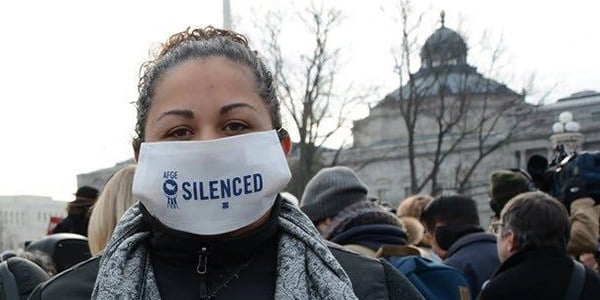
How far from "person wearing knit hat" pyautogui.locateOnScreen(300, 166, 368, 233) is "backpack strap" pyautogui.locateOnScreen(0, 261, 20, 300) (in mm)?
1784

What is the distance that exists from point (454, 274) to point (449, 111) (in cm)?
3070

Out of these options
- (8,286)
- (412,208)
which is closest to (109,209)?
(8,286)

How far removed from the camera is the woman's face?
87.6 inches

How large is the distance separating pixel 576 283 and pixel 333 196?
129 centimetres

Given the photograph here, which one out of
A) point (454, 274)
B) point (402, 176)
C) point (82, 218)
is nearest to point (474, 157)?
point (402, 176)

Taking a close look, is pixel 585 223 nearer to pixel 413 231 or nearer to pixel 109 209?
pixel 413 231

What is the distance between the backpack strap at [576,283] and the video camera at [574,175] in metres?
1.03

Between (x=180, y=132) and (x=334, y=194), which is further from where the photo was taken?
(x=334, y=194)

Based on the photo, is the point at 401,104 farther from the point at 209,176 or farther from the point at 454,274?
the point at 209,176

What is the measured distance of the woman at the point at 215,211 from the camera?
2.18 metres

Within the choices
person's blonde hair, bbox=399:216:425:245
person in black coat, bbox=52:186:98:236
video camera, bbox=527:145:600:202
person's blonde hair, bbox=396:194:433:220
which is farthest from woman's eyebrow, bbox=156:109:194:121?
person in black coat, bbox=52:186:98:236

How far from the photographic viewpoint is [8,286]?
3.72m

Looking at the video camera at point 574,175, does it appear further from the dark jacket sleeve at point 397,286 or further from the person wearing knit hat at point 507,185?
the dark jacket sleeve at point 397,286

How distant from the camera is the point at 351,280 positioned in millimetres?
2268
